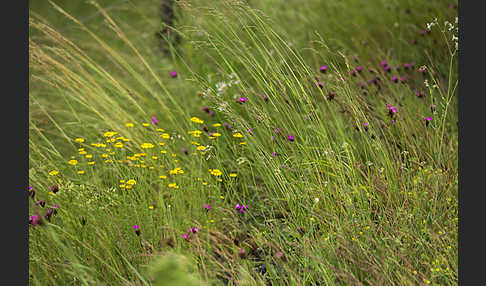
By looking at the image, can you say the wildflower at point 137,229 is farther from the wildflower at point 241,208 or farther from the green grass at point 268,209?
the wildflower at point 241,208

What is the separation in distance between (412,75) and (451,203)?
1.90 m

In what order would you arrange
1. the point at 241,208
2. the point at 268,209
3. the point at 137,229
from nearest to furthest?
the point at 137,229, the point at 241,208, the point at 268,209

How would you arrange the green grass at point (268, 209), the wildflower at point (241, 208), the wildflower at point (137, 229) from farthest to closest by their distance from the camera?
the wildflower at point (241, 208) → the wildflower at point (137, 229) → the green grass at point (268, 209)

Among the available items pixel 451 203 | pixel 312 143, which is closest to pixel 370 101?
pixel 312 143

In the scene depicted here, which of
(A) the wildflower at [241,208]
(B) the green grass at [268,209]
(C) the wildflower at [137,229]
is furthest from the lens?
(A) the wildflower at [241,208]

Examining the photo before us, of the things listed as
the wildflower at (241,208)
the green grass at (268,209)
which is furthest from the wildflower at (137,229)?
the wildflower at (241,208)

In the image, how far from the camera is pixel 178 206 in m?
2.46

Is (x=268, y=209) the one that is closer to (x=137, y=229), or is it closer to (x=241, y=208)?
(x=241, y=208)

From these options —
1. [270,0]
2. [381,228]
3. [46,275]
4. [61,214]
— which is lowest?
[46,275]

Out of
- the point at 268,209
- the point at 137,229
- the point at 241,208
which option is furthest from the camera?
the point at 268,209

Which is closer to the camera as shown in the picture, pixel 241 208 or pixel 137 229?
pixel 137 229

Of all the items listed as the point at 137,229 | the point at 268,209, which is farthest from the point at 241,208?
the point at 137,229

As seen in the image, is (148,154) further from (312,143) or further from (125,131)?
(312,143)

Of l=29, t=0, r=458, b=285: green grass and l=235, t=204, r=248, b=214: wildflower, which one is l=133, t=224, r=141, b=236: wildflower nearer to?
l=29, t=0, r=458, b=285: green grass
